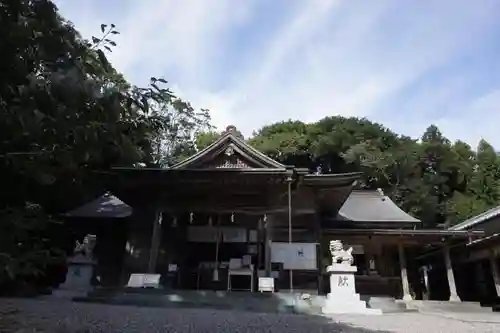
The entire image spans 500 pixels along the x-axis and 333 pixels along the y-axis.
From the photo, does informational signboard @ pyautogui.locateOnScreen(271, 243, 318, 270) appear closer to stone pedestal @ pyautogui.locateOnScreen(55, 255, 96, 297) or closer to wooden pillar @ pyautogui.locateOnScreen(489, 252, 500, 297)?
stone pedestal @ pyautogui.locateOnScreen(55, 255, 96, 297)

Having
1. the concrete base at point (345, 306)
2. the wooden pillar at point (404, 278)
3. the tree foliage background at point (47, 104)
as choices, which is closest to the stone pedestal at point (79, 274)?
the concrete base at point (345, 306)

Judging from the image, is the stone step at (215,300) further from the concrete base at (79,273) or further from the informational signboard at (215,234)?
the informational signboard at (215,234)

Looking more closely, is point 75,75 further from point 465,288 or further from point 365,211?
point 465,288

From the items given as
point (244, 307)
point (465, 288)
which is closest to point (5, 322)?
point (244, 307)

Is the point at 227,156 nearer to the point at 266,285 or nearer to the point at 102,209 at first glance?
the point at 266,285

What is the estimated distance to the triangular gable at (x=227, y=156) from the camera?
11664 millimetres

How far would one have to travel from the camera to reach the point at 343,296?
8.43 m

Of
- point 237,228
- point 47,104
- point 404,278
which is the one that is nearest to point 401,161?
point 404,278

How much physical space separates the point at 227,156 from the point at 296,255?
3620mm

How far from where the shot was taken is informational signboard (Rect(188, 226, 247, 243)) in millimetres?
12250

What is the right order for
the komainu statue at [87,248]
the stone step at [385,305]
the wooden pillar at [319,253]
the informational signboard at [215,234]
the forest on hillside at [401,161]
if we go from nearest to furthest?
the stone step at [385,305], the komainu statue at [87,248], the wooden pillar at [319,253], the informational signboard at [215,234], the forest on hillside at [401,161]

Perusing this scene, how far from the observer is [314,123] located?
37.6 meters

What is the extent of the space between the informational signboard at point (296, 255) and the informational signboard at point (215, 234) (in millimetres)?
2367

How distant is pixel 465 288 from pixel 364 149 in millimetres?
16156
